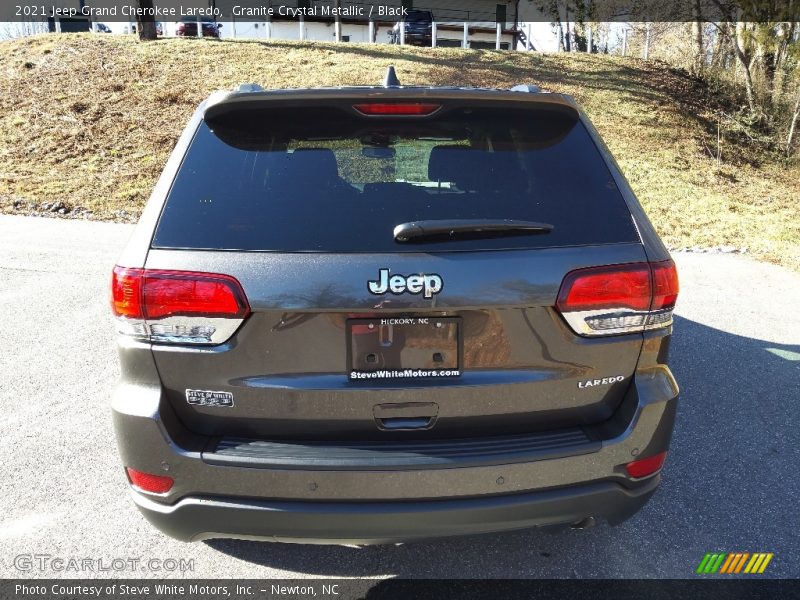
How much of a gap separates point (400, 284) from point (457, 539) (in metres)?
1.19

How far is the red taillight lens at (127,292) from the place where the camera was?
2.09 metres

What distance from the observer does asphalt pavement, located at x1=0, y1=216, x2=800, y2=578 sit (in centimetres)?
269

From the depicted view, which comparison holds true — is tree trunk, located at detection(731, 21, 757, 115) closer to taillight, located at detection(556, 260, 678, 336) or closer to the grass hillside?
the grass hillside

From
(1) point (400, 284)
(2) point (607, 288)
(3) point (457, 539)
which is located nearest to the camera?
(1) point (400, 284)

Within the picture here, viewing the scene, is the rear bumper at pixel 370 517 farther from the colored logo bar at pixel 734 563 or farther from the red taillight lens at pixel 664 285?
the colored logo bar at pixel 734 563

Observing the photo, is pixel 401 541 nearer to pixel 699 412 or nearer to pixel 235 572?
pixel 235 572

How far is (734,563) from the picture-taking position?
2703 millimetres

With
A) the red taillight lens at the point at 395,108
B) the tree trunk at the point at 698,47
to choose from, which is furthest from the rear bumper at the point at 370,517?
the tree trunk at the point at 698,47

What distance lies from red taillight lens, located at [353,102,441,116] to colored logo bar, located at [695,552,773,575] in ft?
7.15

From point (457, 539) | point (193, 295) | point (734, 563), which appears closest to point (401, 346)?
point (193, 295)

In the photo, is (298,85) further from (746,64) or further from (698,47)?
(698,47)

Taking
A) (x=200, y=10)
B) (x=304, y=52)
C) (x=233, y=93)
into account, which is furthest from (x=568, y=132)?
(x=200, y=10)

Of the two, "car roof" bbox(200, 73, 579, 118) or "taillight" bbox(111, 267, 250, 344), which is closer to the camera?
"taillight" bbox(111, 267, 250, 344)

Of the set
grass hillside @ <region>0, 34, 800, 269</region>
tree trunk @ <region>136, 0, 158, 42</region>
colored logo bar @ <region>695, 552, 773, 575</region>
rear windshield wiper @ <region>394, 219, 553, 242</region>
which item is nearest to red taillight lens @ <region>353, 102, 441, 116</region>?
rear windshield wiper @ <region>394, 219, 553, 242</region>
